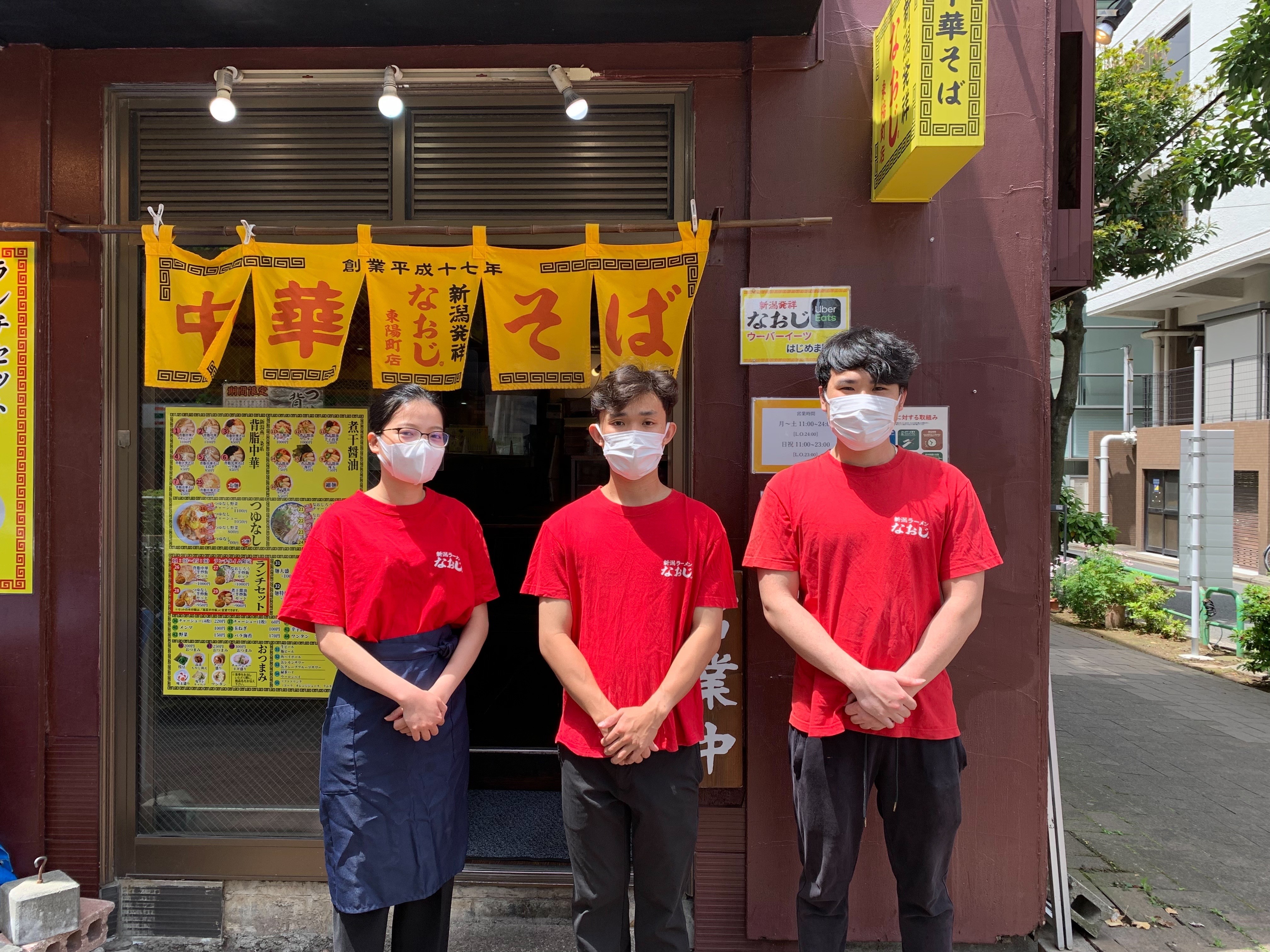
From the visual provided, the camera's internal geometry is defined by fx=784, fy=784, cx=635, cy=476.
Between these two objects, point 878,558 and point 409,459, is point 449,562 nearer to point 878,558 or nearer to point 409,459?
point 409,459

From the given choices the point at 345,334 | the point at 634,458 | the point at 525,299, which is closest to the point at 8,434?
the point at 345,334

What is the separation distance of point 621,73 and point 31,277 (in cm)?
312

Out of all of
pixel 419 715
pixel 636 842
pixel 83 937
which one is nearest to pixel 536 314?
pixel 419 715

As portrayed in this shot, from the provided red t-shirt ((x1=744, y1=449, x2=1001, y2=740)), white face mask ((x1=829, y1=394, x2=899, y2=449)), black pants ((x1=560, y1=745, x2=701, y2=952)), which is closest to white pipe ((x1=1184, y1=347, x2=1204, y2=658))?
red t-shirt ((x1=744, y1=449, x2=1001, y2=740))

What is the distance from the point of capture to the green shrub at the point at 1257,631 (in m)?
9.05

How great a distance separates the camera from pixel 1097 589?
41.6 ft

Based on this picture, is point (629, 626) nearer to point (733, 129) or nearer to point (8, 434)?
point (733, 129)

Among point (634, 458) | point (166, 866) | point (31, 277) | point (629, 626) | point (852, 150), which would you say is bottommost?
point (166, 866)

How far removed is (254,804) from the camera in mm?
4125

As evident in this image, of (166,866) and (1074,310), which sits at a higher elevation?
(1074,310)

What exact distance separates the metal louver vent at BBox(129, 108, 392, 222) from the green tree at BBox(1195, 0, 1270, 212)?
661 cm

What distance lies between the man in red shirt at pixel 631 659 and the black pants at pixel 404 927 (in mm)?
550

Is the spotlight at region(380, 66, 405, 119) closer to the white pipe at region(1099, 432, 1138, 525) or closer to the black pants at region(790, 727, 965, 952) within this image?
the black pants at region(790, 727, 965, 952)

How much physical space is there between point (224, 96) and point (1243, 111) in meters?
7.85
